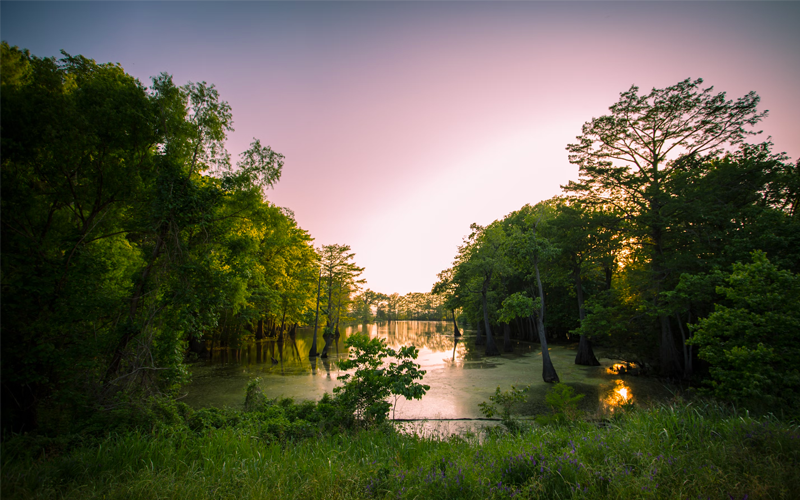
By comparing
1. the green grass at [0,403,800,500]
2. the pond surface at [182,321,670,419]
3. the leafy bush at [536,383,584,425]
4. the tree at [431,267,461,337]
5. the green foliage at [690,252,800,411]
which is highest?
the tree at [431,267,461,337]

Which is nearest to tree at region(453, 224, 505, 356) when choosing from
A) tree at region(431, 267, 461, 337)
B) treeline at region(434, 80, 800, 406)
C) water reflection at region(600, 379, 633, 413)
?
tree at region(431, 267, 461, 337)

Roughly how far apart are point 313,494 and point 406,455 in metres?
1.69

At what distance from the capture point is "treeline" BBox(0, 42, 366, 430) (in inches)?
238

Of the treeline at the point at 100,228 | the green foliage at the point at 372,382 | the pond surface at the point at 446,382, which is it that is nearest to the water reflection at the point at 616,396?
the pond surface at the point at 446,382

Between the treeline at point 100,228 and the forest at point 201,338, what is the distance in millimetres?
44

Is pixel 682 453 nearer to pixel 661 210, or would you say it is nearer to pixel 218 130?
pixel 218 130

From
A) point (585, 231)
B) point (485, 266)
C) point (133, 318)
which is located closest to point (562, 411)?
point (133, 318)

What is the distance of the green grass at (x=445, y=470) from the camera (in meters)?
3.01

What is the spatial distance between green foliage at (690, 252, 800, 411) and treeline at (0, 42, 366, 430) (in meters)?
11.7

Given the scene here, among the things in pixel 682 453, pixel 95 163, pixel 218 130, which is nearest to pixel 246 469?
pixel 682 453

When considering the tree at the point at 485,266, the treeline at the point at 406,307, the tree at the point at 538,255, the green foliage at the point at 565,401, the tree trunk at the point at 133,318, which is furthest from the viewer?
the treeline at the point at 406,307

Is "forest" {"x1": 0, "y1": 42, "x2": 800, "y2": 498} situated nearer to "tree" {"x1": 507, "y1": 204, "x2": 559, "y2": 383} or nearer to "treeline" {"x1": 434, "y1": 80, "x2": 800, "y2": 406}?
"treeline" {"x1": 434, "y1": 80, "x2": 800, "y2": 406}

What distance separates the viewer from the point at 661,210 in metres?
13.2

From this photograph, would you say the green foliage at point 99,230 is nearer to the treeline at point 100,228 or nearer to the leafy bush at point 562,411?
the treeline at point 100,228
